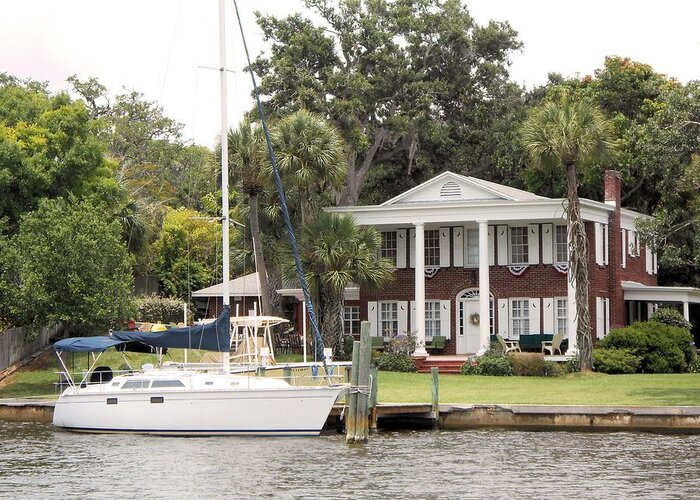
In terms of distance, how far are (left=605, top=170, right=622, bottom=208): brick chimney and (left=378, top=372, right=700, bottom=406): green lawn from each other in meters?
9.88

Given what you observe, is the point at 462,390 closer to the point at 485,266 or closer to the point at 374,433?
the point at 374,433

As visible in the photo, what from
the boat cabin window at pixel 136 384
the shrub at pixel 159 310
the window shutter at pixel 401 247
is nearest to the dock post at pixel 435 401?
the boat cabin window at pixel 136 384

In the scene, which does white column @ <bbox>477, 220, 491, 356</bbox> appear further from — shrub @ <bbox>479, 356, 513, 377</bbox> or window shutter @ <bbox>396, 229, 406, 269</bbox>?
window shutter @ <bbox>396, 229, 406, 269</bbox>

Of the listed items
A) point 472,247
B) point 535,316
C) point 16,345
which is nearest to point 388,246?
point 472,247

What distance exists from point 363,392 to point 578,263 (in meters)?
16.1

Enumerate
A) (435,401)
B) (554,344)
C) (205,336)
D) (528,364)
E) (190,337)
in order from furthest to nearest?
(554,344) → (528,364) → (190,337) → (205,336) → (435,401)

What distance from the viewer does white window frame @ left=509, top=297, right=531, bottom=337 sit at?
169 ft

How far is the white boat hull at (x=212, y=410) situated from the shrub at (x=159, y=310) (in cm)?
2263

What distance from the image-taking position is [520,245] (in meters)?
52.2

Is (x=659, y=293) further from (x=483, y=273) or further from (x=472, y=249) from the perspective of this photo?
(x=483, y=273)

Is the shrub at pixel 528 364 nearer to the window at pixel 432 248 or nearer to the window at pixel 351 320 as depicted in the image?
the window at pixel 432 248

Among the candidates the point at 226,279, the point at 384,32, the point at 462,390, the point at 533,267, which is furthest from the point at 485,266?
the point at 384,32

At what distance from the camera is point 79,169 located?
52594mm

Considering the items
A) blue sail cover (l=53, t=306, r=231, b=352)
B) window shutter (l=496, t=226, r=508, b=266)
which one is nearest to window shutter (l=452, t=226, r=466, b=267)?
window shutter (l=496, t=226, r=508, b=266)
